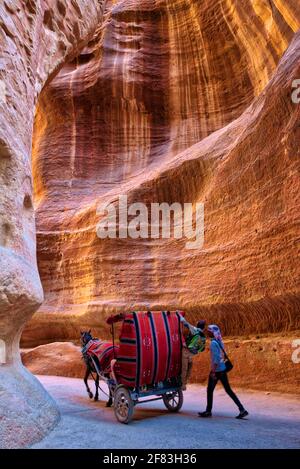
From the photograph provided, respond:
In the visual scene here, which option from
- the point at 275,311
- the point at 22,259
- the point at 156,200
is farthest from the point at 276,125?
the point at 22,259

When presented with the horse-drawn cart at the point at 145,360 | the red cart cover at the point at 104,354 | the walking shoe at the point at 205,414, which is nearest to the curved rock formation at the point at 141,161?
the horse-drawn cart at the point at 145,360

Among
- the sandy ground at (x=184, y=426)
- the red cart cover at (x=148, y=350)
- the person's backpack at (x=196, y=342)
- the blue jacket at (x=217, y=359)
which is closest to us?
the sandy ground at (x=184, y=426)

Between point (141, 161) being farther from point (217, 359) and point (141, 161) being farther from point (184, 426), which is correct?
point (184, 426)

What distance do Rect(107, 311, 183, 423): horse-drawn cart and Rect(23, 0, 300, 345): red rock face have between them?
2707 millimetres

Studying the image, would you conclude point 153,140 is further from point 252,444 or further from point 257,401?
point 252,444

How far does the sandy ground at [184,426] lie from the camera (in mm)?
3994

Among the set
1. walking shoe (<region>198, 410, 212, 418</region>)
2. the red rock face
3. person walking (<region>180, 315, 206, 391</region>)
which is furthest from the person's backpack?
the red rock face

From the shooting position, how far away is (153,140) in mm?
16125

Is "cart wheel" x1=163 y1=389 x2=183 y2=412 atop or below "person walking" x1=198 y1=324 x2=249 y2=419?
below

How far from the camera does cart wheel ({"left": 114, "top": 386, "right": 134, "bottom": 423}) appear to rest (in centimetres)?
498

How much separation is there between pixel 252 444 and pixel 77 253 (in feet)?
30.1

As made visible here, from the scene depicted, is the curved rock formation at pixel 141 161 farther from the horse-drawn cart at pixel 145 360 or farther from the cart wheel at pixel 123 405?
the horse-drawn cart at pixel 145 360

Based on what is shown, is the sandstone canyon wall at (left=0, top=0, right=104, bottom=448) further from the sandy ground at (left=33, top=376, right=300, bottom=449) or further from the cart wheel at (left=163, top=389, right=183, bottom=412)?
the cart wheel at (left=163, top=389, right=183, bottom=412)

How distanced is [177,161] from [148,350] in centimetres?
726
